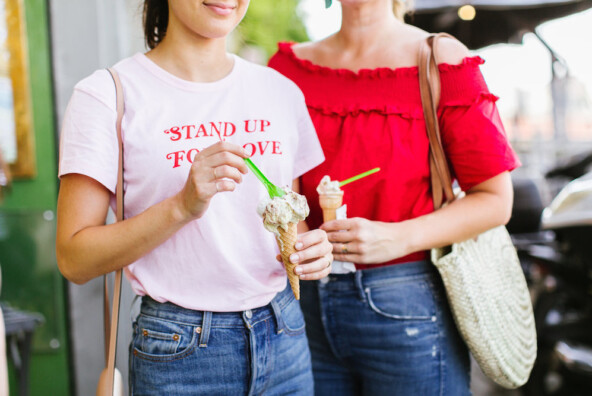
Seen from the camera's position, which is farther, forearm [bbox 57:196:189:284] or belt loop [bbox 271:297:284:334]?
belt loop [bbox 271:297:284:334]

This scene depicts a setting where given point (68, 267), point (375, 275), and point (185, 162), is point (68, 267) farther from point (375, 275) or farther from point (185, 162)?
point (375, 275)

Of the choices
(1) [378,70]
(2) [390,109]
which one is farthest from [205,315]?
(1) [378,70]

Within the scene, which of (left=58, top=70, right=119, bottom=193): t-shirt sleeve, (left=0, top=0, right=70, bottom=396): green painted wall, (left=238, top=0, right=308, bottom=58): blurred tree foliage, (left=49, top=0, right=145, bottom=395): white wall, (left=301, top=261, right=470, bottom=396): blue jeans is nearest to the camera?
(left=58, top=70, right=119, bottom=193): t-shirt sleeve

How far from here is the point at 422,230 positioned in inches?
72.7

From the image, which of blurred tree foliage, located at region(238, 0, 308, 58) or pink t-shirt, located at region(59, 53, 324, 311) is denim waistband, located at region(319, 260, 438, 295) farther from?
blurred tree foliage, located at region(238, 0, 308, 58)

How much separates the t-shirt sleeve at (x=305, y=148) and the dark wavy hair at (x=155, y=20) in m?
0.48

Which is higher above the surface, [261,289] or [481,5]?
[481,5]

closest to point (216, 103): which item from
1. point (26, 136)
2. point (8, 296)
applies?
point (26, 136)

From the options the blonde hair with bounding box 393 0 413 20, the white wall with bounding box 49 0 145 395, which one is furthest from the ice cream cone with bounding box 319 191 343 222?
the white wall with bounding box 49 0 145 395

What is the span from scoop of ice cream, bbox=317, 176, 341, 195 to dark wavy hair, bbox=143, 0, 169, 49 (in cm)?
68

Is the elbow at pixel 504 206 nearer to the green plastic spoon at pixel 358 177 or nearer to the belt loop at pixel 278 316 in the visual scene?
the green plastic spoon at pixel 358 177

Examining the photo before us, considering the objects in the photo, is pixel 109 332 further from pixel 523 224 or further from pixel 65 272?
pixel 523 224

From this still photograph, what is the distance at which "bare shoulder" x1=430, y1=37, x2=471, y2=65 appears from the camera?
75.4 inches

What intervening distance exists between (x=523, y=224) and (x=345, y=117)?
10.9 feet
